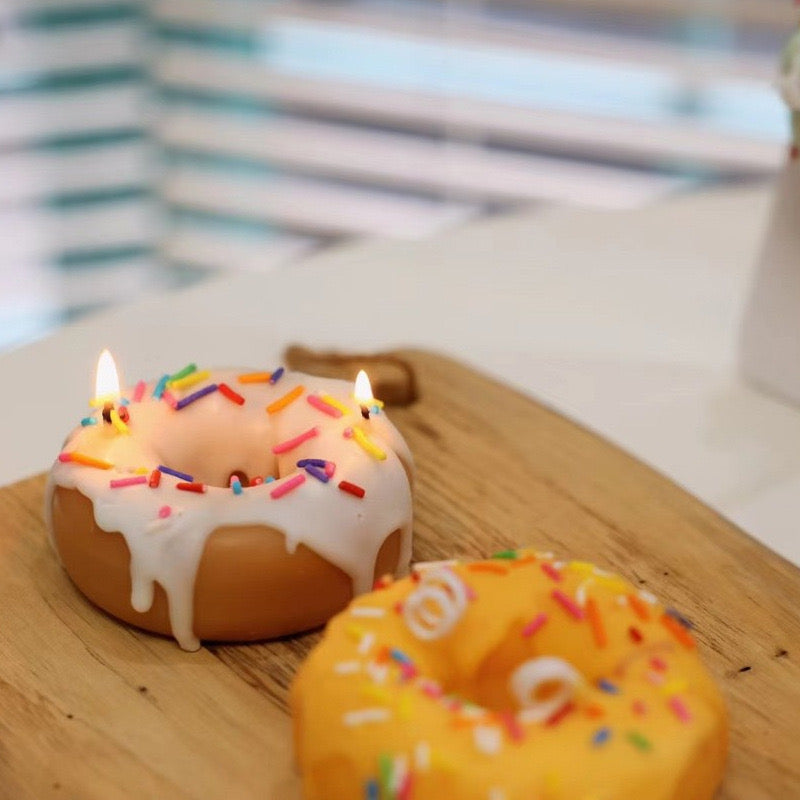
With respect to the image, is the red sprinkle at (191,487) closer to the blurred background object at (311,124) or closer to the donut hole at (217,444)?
the donut hole at (217,444)

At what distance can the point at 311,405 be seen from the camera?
4.02 ft

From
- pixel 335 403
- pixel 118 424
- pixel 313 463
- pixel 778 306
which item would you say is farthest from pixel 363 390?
pixel 778 306

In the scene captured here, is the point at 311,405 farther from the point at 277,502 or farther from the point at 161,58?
the point at 161,58

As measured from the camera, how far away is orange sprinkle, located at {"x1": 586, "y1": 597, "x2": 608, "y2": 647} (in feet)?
3.06

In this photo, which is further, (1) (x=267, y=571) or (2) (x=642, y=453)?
(2) (x=642, y=453)

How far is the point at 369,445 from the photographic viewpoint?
45.1 inches

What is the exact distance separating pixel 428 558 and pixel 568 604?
1.00 ft

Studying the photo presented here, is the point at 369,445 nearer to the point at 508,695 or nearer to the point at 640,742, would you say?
the point at 508,695

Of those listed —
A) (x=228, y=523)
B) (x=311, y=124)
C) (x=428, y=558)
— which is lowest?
(x=311, y=124)

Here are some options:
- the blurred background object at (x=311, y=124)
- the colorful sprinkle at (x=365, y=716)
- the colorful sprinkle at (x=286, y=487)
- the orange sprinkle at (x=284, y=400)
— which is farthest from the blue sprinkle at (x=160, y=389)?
the blurred background object at (x=311, y=124)

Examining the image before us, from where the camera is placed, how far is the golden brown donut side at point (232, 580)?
107 centimetres

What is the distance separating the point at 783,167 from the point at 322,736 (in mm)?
922

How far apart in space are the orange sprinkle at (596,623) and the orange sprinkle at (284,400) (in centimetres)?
41

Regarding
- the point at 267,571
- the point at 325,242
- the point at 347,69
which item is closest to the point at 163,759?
the point at 267,571
